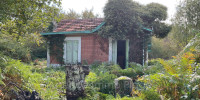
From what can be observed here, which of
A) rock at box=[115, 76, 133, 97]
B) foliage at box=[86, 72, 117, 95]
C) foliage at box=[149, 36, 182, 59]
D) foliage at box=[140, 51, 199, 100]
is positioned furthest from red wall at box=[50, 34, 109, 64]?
foliage at box=[149, 36, 182, 59]

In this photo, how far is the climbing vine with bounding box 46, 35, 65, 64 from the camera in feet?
41.5

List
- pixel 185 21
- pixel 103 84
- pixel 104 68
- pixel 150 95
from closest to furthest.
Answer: pixel 150 95 < pixel 103 84 < pixel 104 68 < pixel 185 21

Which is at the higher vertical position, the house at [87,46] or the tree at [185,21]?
the tree at [185,21]

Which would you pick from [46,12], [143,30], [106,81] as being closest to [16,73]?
[106,81]

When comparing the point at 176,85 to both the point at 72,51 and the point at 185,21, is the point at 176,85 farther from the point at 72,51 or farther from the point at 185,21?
the point at 185,21

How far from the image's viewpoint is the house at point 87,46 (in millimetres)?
11594

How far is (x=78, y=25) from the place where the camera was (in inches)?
498

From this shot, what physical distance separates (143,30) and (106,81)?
7.08m

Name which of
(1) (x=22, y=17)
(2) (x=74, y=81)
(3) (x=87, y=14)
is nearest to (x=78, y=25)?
(1) (x=22, y=17)

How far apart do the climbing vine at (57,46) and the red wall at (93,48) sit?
143 cm

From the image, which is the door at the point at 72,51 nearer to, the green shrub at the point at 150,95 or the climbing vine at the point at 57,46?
the climbing vine at the point at 57,46

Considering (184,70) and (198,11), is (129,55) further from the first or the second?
(184,70)

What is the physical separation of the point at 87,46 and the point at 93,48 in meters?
0.41

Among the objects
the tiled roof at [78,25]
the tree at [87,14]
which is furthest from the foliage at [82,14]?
the tiled roof at [78,25]
